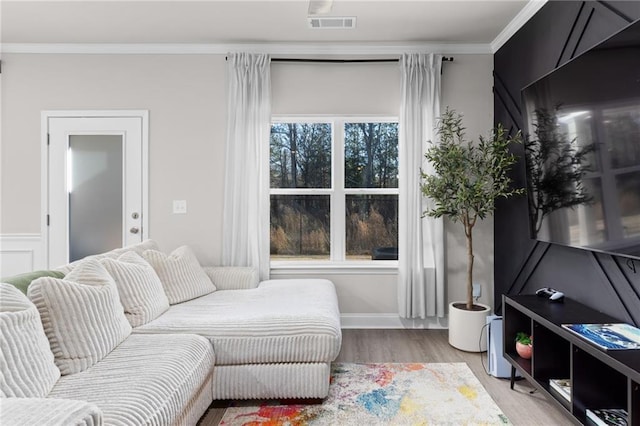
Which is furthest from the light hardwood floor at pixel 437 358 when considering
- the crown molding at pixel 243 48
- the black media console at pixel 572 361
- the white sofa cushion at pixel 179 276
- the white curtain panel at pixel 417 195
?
the crown molding at pixel 243 48

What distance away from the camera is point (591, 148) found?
204 centimetres

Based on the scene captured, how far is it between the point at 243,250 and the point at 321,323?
5.10ft

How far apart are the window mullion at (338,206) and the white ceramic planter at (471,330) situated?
3.96 feet

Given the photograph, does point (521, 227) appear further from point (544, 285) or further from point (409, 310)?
point (409, 310)

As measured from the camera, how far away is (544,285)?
2828 mm

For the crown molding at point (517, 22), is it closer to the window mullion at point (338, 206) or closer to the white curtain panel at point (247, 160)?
the window mullion at point (338, 206)

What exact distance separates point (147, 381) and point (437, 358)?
2175mm

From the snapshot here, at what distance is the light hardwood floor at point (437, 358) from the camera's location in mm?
2221

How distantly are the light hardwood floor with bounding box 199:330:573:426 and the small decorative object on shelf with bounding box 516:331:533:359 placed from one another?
0.86ft

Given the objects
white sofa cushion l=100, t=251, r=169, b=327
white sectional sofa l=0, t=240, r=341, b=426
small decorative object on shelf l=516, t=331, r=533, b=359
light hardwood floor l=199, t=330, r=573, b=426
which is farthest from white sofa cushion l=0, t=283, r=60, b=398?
small decorative object on shelf l=516, t=331, r=533, b=359

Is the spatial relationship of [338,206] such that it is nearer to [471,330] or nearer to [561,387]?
[471,330]

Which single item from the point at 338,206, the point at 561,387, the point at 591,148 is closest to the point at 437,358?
the point at 561,387

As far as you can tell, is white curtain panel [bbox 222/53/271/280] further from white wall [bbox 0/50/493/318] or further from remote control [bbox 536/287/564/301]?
remote control [bbox 536/287/564/301]

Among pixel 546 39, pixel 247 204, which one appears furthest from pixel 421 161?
pixel 247 204
